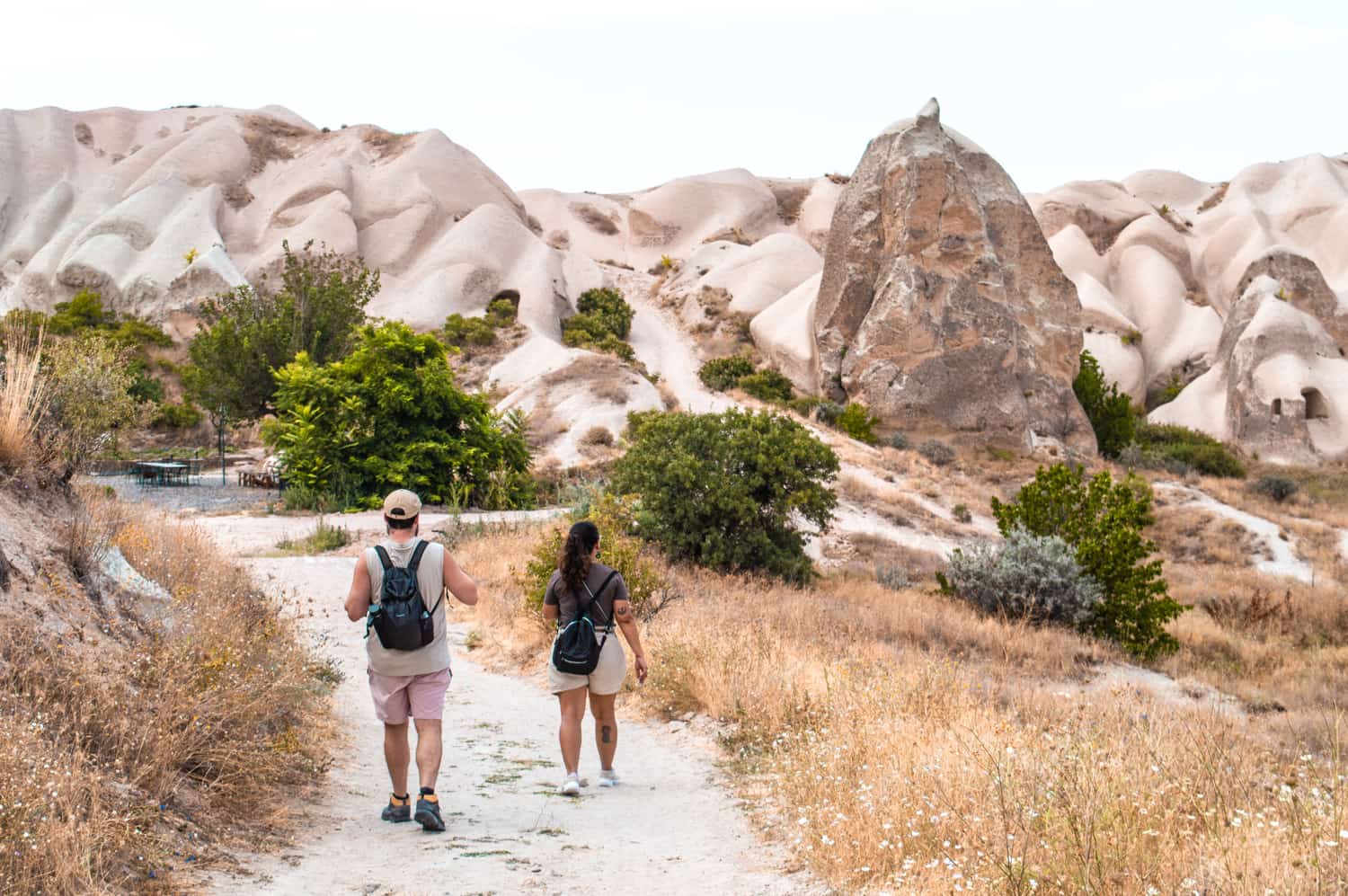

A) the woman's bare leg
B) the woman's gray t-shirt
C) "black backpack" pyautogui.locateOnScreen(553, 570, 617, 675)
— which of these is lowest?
the woman's bare leg

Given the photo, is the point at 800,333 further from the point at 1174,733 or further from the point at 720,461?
the point at 1174,733

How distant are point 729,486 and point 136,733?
36.1ft

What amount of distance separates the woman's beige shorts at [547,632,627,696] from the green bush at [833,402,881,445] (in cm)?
2745

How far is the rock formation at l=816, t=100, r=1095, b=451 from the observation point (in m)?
33.8

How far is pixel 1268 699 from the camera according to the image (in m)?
9.43

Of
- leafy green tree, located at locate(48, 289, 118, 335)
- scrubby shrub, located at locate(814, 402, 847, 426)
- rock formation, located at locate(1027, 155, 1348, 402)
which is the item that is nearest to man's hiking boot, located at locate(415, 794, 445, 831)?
scrubby shrub, located at locate(814, 402, 847, 426)

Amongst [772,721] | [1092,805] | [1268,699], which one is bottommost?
[1268,699]

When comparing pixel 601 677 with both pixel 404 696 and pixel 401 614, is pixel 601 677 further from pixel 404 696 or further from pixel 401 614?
pixel 401 614

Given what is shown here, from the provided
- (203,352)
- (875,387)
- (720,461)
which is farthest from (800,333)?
(720,461)

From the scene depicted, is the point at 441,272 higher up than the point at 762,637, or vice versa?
the point at 441,272

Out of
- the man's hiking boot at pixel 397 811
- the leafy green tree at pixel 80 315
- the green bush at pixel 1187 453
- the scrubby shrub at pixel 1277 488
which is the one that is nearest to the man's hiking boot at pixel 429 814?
the man's hiking boot at pixel 397 811

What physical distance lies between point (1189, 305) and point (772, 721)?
204 ft

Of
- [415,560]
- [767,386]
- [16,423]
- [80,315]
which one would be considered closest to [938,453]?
[767,386]

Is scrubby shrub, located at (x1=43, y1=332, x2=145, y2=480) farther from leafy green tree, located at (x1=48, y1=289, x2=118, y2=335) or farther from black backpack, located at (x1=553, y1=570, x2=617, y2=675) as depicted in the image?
leafy green tree, located at (x1=48, y1=289, x2=118, y2=335)
